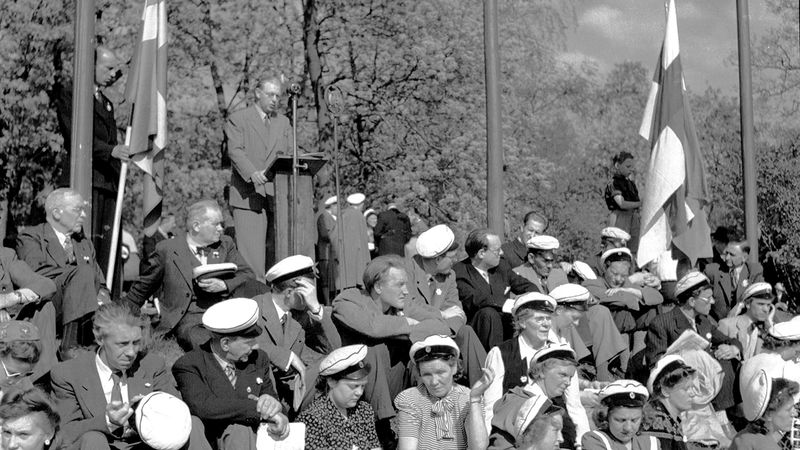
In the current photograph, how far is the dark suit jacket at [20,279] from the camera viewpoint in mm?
8789

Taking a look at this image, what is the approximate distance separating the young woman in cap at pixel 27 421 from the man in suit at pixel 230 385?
109 centimetres

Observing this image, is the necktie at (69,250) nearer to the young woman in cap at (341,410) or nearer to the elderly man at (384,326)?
the elderly man at (384,326)

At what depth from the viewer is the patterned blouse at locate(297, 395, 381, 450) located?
7.88 meters

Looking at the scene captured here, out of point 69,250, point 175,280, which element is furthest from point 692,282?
point 69,250

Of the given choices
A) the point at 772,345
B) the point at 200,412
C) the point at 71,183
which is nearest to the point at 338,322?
the point at 200,412

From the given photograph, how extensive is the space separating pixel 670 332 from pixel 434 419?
11.4ft

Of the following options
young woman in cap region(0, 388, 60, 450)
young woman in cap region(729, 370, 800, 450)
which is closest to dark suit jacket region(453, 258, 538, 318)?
young woman in cap region(729, 370, 800, 450)

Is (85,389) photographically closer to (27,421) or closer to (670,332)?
(27,421)

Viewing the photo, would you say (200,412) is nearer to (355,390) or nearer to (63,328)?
(355,390)

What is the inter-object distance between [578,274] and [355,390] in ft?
14.5

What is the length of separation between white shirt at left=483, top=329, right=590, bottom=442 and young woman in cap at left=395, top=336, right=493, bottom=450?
0.89 feet

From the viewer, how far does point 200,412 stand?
24.7 feet

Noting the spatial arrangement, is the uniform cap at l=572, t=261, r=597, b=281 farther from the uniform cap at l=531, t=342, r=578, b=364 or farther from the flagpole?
the flagpole

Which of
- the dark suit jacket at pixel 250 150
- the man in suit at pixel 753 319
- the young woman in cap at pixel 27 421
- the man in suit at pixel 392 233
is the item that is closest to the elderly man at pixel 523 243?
the man in suit at pixel 753 319
